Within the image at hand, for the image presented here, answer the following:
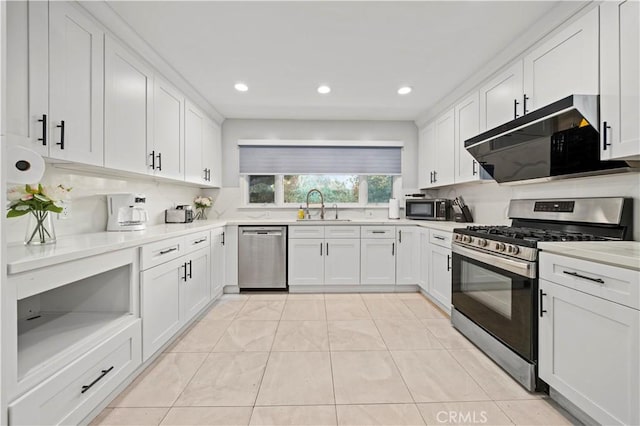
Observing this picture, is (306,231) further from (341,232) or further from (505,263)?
(505,263)

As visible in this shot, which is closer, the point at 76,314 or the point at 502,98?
the point at 76,314

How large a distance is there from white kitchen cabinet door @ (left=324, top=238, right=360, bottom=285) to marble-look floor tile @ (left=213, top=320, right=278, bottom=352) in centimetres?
109

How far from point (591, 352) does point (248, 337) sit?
7.22ft

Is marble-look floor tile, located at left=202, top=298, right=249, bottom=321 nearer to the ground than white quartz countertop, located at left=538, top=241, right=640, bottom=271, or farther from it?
→ nearer to the ground

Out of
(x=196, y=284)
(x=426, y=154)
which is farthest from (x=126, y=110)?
(x=426, y=154)

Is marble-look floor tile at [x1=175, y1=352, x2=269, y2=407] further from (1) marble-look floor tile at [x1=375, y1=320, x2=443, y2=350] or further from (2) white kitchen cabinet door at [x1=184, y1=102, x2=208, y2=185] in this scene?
(2) white kitchen cabinet door at [x1=184, y1=102, x2=208, y2=185]

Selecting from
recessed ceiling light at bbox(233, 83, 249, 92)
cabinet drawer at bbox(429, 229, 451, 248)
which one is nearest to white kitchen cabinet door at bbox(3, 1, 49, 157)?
recessed ceiling light at bbox(233, 83, 249, 92)

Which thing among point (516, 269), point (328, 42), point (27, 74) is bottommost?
point (516, 269)

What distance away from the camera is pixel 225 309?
304cm

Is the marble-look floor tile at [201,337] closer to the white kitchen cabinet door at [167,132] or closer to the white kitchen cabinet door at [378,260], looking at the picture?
the white kitchen cabinet door at [167,132]

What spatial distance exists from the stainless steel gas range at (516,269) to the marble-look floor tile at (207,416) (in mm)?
1652

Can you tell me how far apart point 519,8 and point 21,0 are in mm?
2819

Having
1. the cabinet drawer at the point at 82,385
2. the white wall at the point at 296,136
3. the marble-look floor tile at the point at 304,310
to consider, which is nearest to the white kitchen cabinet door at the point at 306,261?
the marble-look floor tile at the point at 304,310

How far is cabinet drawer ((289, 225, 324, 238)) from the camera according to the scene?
140 inches
